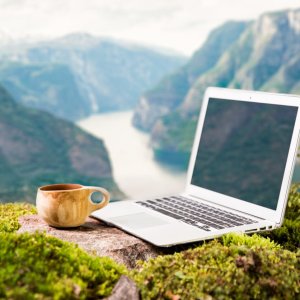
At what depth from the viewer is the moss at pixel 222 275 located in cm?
252

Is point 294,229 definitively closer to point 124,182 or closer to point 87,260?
point 87,260

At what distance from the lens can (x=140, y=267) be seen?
10.0 ft

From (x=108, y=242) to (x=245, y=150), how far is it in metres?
1.74

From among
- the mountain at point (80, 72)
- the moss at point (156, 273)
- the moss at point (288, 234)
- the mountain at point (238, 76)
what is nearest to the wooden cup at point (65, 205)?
the moss at point (156, 273)

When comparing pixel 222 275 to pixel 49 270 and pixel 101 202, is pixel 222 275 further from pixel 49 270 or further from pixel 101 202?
pixel 101 202

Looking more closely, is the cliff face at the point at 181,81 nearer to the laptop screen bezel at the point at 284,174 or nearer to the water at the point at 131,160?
the water at the point at 131,160

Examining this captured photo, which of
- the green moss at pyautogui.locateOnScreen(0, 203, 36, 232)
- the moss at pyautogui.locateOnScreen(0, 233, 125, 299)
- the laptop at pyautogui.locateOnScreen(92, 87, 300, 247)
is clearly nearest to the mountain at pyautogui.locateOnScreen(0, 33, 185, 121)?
the green moss at pyautogui.locateOnScreen(0, 203, 36, 232)

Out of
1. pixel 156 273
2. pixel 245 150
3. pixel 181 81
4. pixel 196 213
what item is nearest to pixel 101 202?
pixel 196 213

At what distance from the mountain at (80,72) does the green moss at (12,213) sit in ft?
470

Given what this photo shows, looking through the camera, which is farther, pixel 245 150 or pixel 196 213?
pixel 245 150

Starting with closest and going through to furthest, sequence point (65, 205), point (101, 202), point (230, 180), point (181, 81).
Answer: point (65, 205) → point (101, 202) → point (230, 180) → point (181, 81)

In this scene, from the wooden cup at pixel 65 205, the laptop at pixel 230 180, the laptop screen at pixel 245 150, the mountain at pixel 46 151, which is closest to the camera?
the wooden cup at pixel 65 205

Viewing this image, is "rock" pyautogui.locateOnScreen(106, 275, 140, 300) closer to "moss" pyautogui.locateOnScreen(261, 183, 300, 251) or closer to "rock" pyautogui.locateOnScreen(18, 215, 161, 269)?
"rock" pyautogui.locateOnScreen(18, 215, 161, 269)

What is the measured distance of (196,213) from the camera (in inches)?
148
